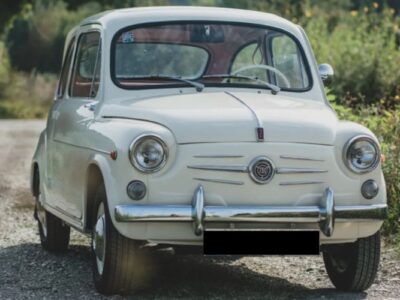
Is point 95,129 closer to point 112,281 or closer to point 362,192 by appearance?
point 112,281

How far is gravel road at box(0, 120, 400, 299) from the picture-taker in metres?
6.97

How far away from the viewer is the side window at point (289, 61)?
7772 mm

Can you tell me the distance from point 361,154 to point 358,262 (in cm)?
66

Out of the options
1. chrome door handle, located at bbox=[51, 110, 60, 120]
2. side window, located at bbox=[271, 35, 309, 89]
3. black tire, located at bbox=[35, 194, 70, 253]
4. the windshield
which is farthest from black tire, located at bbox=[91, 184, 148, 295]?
black tire, located at bbox=[35, 194, 70, 253]

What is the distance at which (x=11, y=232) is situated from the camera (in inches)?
398

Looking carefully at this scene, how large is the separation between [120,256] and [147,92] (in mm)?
1296

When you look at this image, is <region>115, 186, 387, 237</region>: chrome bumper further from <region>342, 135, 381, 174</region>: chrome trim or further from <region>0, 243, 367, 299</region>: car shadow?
<region>0, 243, 367, 299</region>: car shadow

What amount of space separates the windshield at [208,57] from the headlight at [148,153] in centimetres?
108

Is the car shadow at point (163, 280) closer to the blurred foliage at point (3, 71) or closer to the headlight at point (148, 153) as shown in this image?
the headlight at point (148, 153)

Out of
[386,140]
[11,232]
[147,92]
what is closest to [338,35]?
[386,140]

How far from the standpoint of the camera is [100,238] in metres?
6.74

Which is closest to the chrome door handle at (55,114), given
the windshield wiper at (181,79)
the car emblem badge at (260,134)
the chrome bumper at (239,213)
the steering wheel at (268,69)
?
the windshield wiper at (181,79)

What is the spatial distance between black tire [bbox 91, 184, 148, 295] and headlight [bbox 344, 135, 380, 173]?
1.31 metres


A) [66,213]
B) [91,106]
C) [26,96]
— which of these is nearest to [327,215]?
[91,106]
